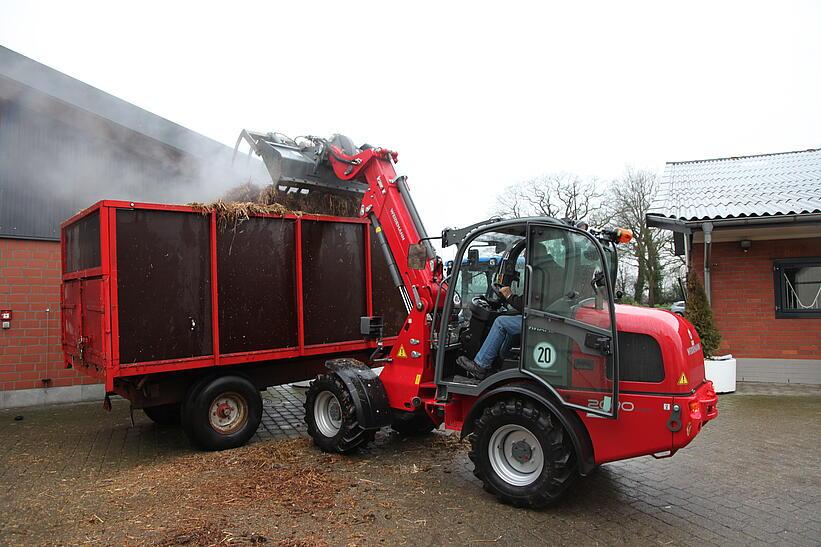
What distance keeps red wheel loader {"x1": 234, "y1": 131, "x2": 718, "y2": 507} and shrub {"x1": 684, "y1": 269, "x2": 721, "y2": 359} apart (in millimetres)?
5175

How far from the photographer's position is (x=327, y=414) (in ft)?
20.0

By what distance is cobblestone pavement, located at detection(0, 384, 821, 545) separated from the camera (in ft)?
13.2

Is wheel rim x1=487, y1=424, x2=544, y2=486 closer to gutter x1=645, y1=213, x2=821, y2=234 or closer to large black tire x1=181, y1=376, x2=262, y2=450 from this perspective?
large black tire x1=181, y1=376, x2=262, y2=450

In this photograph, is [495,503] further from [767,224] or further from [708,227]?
[767,224]

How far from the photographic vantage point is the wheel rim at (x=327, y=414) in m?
5.97

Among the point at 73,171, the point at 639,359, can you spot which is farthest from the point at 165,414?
the point at 639,359

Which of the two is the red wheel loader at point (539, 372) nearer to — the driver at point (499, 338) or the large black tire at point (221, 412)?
the driver at point (499, 338)

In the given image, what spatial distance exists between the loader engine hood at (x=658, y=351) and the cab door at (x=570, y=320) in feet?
0.53

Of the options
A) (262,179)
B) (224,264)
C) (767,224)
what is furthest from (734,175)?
(224,264)

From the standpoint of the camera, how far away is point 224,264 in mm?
6152

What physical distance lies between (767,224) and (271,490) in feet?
28.4

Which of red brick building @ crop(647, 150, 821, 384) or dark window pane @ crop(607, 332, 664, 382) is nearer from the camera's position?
dark window pane @ crop(607, 332, 664, 382)

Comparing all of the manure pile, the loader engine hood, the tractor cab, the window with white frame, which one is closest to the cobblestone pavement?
the tractor cab

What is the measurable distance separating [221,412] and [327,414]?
1.17 metres
